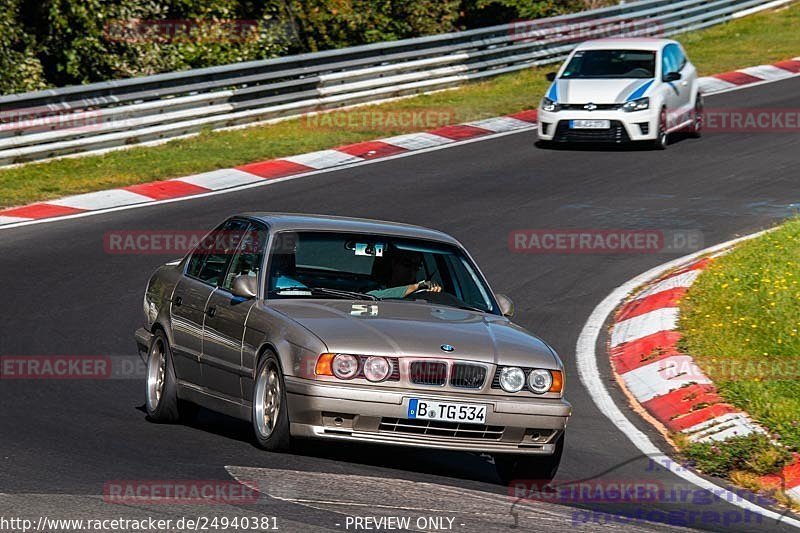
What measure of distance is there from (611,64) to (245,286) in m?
14.4

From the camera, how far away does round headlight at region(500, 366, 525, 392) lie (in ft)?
25.6

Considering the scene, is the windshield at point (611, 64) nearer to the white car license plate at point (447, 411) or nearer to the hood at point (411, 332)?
the hood at point (411, 332)

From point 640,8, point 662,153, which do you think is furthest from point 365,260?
point 640,8

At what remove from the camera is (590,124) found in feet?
67.3

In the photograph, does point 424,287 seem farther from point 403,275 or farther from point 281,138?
point 281,138

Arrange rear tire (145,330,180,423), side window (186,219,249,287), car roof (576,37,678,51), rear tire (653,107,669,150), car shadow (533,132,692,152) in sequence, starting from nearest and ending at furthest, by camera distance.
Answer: rear tire (145,330,180,423) < side window (186,219,249,287) < rear tire (653,107,669,150) < car shadow (533,132,692,152) < car roof (576,37,678,51)

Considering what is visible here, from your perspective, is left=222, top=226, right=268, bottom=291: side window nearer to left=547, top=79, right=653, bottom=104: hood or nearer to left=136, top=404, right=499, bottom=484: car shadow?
left=136, top=404, right=499, bottom=484: car shadow

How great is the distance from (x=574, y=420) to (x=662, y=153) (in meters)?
11.8

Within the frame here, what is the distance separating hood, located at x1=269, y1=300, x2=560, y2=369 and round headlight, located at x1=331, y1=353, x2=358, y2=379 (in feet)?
0.14

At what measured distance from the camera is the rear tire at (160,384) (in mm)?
9109

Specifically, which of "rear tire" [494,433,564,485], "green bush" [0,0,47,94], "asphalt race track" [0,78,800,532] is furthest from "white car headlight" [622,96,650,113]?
"rear tire" [494,433,564,485]

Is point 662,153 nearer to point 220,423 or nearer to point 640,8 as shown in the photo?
point 640,8
